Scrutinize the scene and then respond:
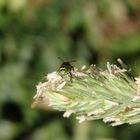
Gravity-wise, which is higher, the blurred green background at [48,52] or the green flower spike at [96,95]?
the blurred green background at [48,52]

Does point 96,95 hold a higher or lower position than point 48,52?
lower

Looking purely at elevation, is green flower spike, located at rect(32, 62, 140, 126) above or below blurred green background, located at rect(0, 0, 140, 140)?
below

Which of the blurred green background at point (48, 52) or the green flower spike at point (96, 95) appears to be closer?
the green flower spike at point (96, 95)

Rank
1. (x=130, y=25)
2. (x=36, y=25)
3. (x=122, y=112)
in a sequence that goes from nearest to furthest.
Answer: (x=122, y=112)
(x=36, y=25)
(x=130, y=25)

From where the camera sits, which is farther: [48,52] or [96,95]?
[48,52]

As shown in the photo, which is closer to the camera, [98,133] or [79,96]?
[79,96]

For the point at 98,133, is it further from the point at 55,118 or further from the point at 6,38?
the point at 6,38

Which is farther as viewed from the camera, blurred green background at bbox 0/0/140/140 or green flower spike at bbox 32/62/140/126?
blurred green background at bbox 0/0/140/140

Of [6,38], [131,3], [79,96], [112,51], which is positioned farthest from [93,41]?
[79,96]
